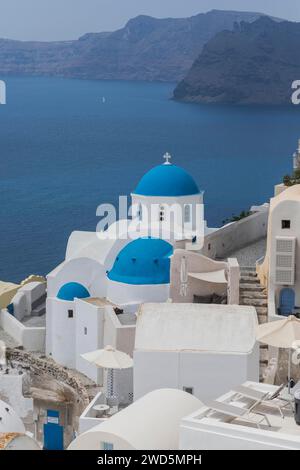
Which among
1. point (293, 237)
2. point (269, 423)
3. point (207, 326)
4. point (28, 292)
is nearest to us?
point (269, 423)

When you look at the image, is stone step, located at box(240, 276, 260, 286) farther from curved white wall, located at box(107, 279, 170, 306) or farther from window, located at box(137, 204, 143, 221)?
window, located at box(137, 204, 143, 221)

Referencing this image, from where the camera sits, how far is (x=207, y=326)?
48.4 feet

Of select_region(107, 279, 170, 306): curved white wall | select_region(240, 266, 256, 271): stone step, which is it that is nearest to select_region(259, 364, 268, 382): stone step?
select_region(107, 279, 170, 306): curved white wall

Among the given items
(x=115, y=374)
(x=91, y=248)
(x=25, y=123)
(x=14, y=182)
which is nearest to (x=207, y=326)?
(x=115, y=374)

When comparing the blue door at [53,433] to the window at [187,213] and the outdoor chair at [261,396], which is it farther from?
the outdoor chair at [261,396]

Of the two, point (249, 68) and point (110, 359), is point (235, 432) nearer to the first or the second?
point (110, 359)

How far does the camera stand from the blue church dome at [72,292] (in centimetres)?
2102

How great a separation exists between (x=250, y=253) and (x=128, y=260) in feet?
11.8

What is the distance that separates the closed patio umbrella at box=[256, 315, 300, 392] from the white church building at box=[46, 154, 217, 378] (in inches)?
238

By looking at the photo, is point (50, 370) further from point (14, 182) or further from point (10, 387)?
point (14, 182)

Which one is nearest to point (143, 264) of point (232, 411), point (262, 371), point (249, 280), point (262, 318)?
point (249, 280)

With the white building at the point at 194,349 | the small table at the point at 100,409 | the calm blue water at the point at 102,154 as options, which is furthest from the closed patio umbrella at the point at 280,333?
the calm blue water at the point at 102,154

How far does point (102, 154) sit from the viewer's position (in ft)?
289
